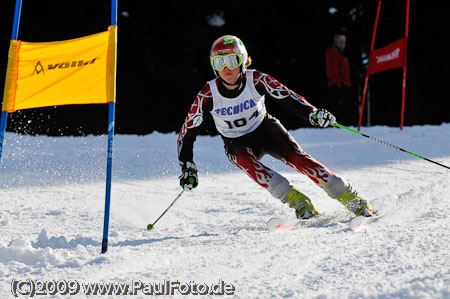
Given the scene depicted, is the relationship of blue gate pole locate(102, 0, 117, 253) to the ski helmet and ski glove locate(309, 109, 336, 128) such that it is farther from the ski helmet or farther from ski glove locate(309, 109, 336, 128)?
ski glove locate(309, 109, 336, 128)

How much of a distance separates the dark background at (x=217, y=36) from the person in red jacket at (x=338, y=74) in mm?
1864

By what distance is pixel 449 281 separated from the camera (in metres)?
1.86

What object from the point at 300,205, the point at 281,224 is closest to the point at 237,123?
the point at 300,205

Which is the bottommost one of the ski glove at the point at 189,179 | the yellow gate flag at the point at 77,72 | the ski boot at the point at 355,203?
the ski boot at the point at 355,203

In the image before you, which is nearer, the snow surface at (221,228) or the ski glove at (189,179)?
the snow surface at (221,228)

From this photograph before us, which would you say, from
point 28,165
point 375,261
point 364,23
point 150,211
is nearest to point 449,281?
point 375,261

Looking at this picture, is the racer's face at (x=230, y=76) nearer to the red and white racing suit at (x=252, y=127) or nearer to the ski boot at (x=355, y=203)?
the red and white racing suit at (x=252, y=127)

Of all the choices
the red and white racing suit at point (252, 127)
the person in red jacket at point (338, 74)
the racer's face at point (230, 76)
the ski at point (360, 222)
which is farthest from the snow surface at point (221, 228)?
the person in red jacket at point (338, 74)

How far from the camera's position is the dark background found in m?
10.7

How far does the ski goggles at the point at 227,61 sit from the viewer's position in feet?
10.8

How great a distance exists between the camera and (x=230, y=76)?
10.9ft

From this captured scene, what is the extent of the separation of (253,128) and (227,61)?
1.78ft

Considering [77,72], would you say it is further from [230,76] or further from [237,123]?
[237,123]

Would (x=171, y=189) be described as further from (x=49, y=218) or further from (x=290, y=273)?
(x=290, y=273)
